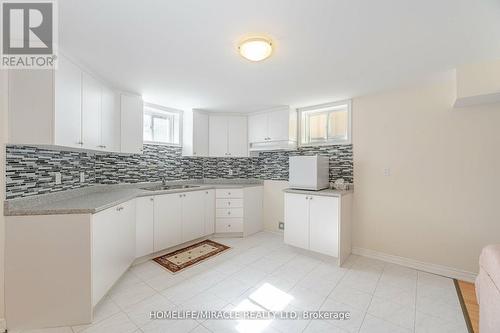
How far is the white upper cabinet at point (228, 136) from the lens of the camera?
3.77 metres

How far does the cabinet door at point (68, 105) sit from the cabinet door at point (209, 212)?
1.80 metres

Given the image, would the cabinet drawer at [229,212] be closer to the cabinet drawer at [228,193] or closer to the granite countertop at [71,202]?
the cabinet drawer at [228,193]

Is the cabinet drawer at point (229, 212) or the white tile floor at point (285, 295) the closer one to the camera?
the white tile floor at point (285, 295)

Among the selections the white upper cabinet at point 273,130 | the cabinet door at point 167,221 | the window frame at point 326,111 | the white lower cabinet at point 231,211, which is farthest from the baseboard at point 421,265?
the cabinet door at point 167,221

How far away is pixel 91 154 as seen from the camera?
2.67 metres

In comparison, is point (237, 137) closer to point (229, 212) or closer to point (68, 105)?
point (229, 212)

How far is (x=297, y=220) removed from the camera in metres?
2.91

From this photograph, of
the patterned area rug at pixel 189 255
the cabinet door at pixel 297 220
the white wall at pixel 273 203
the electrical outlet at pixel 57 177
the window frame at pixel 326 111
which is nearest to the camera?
the electrical outlet at pixel 57 177

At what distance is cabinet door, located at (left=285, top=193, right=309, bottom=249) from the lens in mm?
2836

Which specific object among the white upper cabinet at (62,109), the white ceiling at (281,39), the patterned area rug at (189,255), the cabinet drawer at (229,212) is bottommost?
the patterned area rug at (189,255)

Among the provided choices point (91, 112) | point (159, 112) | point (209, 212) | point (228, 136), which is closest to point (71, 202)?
point (91, 112)

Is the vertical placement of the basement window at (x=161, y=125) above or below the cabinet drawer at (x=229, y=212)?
above

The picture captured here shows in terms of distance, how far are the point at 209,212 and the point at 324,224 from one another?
1731 millimetres

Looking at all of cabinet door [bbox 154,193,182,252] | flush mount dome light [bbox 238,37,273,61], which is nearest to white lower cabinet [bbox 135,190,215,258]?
cabinet door [bbox 154,193,182,252]
